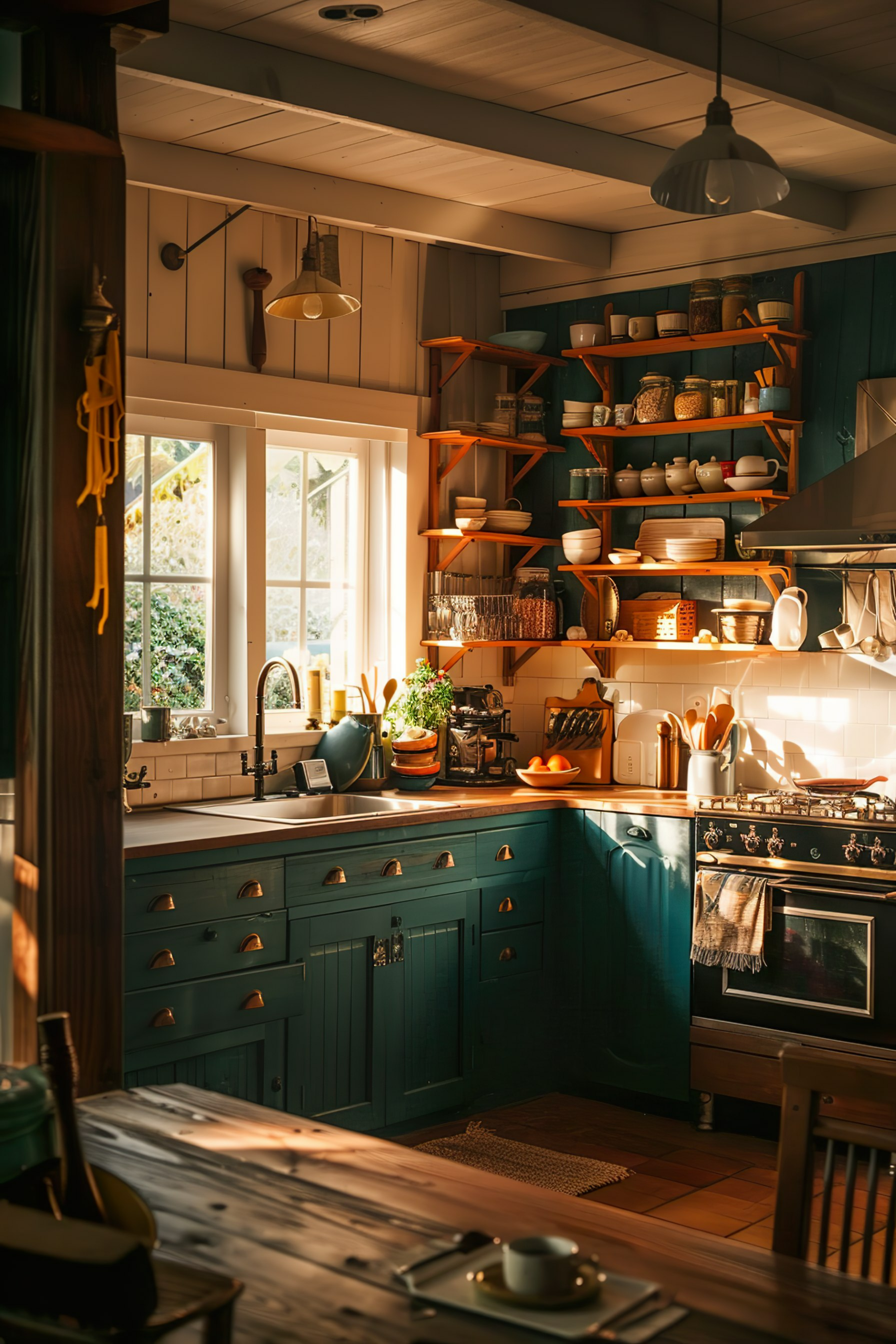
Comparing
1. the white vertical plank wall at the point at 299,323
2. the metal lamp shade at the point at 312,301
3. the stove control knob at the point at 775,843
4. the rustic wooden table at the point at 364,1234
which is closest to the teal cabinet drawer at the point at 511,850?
the stove control knob at the point at 775,843

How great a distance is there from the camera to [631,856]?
4.87m

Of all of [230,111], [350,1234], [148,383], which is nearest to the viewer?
[350,1234]

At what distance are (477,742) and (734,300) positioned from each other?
72.1 inches

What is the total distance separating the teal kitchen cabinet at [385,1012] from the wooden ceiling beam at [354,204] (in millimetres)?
2242

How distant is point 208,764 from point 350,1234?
3.25 metres

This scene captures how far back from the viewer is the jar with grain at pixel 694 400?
5164 millimetres

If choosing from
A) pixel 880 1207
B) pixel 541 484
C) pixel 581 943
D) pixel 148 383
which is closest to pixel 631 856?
pixel 581 943

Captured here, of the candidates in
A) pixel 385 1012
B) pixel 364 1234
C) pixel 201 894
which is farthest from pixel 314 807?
pixel 364 1234

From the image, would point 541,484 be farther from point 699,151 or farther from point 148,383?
point 699,151

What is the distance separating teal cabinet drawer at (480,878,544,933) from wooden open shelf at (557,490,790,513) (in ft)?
4.75

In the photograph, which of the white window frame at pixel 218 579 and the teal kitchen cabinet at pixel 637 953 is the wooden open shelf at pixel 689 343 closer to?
the white window frame at pixel 218 579

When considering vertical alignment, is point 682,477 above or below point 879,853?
above

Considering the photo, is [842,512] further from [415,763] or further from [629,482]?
[415,763]

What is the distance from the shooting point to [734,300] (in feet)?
16.6
